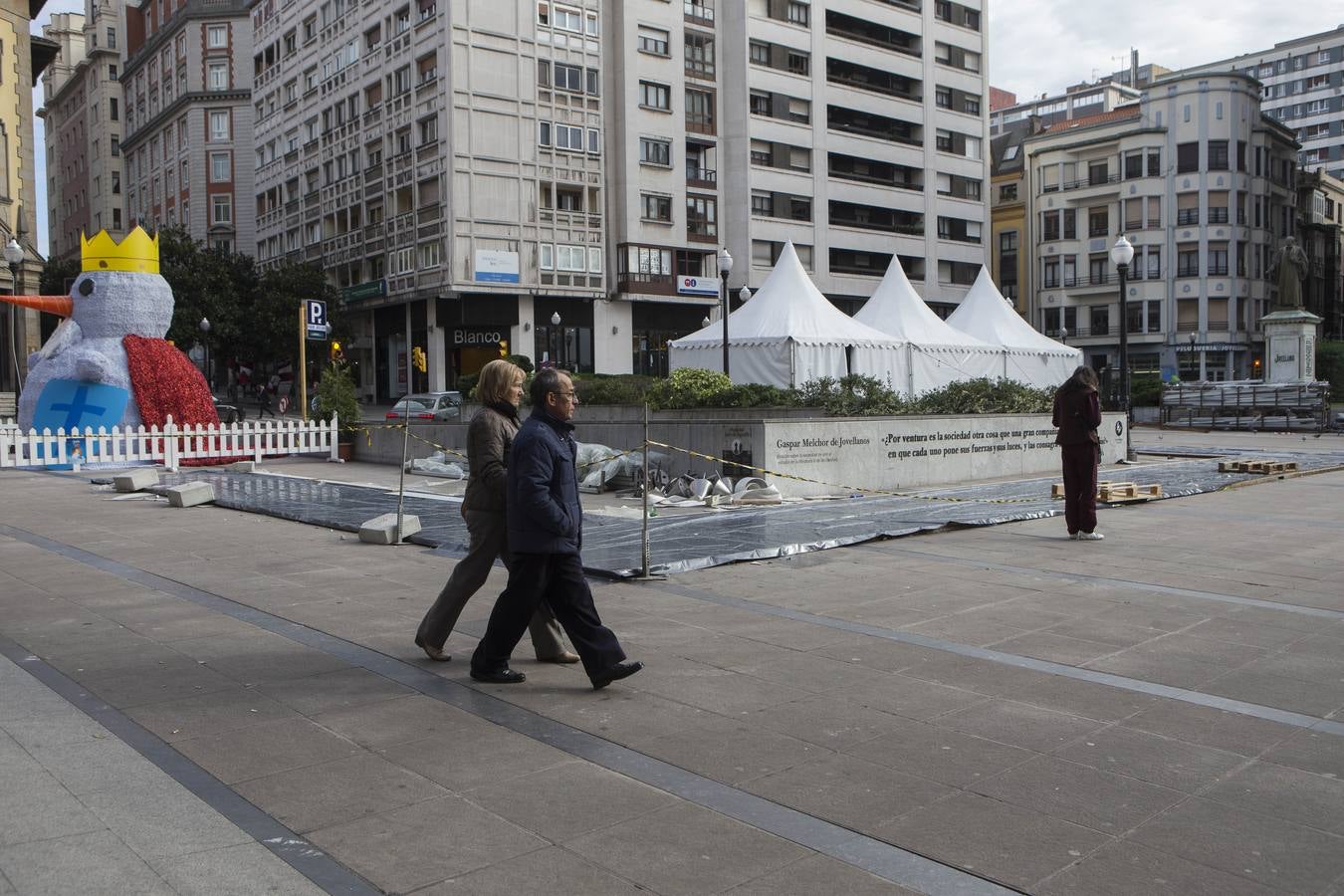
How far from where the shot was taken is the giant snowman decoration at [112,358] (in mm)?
21094

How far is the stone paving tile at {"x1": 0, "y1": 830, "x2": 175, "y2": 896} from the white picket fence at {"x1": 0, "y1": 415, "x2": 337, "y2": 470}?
60.8 feet

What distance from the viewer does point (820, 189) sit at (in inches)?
2149

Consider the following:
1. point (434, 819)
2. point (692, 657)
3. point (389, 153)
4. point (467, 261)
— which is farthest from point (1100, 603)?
point (389, 153)

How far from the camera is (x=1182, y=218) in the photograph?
226ft

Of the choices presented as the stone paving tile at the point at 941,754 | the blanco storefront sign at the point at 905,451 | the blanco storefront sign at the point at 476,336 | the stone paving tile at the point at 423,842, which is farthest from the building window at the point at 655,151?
the stone paving tile at the point at 423,842

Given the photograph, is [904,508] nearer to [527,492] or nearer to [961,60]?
[527,492]

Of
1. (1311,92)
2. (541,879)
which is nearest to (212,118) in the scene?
(541,879)

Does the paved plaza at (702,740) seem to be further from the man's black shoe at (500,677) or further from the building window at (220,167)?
the building window at (220,167)

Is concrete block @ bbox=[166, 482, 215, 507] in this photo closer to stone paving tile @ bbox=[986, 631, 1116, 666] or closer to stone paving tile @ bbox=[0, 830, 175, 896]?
stone paving tile @ bbox=[986, 631, 1116, 666]

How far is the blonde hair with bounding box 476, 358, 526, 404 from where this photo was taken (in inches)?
240

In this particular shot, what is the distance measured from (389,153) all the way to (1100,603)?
147 feet

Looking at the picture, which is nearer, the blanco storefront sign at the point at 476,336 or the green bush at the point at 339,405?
the green bush at the point at 339,405

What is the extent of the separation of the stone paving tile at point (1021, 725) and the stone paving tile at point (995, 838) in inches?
31.3

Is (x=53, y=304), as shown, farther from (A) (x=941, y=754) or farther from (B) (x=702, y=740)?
(A) (x=941, y=754)
